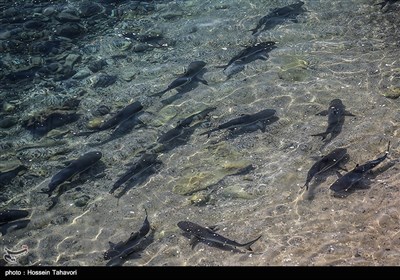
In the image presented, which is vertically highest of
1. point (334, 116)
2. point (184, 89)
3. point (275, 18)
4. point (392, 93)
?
point (275, 18)

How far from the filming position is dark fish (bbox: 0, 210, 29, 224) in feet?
21.4

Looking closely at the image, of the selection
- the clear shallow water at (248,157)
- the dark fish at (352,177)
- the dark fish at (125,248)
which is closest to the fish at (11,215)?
the clear shallow water at (248,157)

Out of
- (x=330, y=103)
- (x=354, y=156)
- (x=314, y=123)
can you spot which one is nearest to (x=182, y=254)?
(x=354, y=156)

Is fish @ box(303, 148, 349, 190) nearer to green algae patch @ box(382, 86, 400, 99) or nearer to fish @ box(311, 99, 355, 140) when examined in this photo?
fish @ box(311, 99, 355, 140)

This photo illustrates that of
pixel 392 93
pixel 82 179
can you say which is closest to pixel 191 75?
pixel 82 179

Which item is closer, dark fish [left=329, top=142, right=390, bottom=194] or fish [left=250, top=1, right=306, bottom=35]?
dark fish [left=329, top=142, right=390, bottom=194]

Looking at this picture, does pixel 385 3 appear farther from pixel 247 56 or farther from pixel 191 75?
pixel 191 75

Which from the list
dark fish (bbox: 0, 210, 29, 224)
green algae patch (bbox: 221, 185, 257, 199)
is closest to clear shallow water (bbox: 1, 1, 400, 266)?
green algae patch (bbox: 221, 185, 257, 199)

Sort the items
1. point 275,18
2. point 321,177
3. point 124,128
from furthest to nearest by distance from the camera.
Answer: point 275,18
point 124,128
point 321,177

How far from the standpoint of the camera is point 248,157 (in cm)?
701

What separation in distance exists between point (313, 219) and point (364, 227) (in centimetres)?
68

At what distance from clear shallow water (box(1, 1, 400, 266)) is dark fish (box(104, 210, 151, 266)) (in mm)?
159

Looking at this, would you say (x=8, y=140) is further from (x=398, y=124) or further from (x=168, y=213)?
(x=398, y=124)

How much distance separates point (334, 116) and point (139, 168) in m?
3.90
